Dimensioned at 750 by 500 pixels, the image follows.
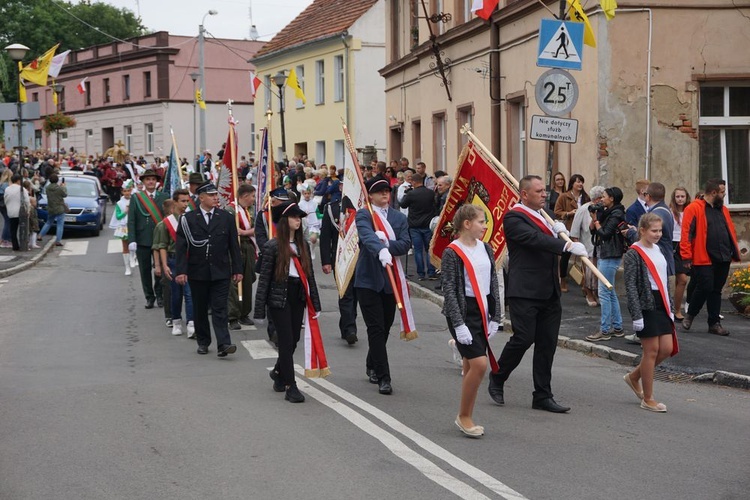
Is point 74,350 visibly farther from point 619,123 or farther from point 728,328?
point 619,123

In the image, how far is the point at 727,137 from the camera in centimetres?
1780

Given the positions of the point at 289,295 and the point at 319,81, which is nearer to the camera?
the point at 289,295

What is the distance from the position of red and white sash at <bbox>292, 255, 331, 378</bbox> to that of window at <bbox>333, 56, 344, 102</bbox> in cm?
3304

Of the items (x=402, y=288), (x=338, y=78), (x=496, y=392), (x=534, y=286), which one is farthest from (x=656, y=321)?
(x=338, y=78)

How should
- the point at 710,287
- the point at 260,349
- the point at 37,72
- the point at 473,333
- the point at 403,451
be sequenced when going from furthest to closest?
the point at 37,72 → the point at 710,287 → the point at 260,349 → the point at 473,333 → the point at 403,451

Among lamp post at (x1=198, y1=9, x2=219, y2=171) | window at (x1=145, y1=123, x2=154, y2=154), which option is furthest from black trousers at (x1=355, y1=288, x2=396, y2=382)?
window at (x1=145, y1=123, x2=154, y2=154)

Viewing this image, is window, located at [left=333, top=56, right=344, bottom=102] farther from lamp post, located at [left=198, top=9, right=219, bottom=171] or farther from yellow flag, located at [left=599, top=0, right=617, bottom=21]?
yellow flag, located at [left=599, top=0, right=617, bottom=21]

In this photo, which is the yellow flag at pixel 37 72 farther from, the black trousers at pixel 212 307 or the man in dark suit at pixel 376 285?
the man in dark suit at pixel 376 285

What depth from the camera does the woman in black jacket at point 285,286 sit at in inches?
368

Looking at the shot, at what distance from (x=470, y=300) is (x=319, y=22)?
3817cm

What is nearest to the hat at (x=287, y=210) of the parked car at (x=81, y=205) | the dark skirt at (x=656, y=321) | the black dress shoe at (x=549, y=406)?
the black dress shoe at (x=549, y=406)

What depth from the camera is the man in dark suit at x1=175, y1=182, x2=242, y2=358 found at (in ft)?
37.8

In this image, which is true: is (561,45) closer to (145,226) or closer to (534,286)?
(534,286)

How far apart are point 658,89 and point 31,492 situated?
13.3 meters
